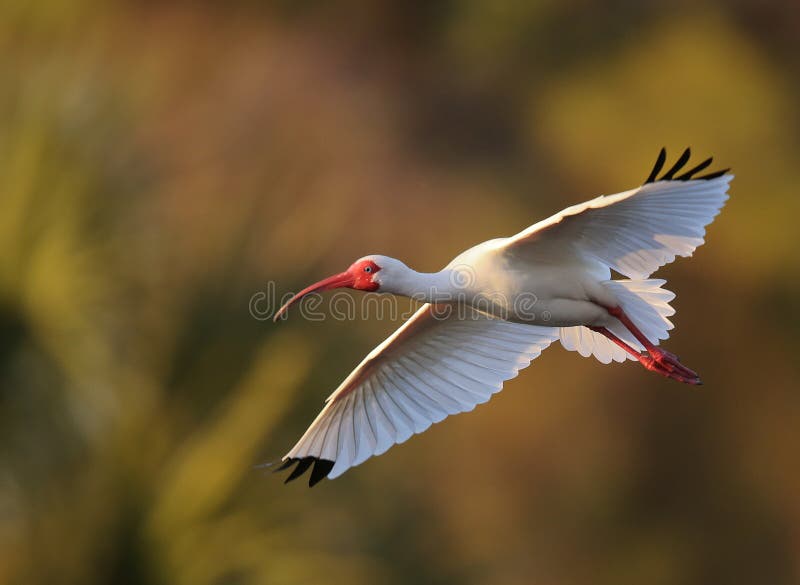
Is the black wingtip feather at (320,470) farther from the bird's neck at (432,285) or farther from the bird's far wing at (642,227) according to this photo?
the bird's far wing at (642,227)

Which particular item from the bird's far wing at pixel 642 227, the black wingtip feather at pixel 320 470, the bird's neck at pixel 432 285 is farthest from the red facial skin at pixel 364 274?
the black wingtip feather at pixel 320 470

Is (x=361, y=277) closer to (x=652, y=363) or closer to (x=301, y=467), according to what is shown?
(x=301, y=467)

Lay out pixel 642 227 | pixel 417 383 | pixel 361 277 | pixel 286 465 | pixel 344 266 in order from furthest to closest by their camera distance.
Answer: pixel 344 266 < pixel 417 383 < pixel 286 465 < pixel 361 277 < pixel 642 227

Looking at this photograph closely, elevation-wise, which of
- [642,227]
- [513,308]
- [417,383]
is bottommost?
[417,383]

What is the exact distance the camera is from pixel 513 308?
18.1ft

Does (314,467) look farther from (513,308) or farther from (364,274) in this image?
(513,308)

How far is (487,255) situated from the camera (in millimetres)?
5488

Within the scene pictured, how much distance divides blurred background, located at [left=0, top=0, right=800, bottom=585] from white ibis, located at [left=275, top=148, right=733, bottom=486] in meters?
0.37

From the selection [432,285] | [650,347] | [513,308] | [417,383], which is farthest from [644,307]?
[417,383]

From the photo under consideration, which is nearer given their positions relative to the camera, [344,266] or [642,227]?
[642,227]

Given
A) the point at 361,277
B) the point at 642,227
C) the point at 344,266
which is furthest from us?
the point at 344,266

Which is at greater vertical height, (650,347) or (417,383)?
(650,347)

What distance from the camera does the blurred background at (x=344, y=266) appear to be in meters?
6.18

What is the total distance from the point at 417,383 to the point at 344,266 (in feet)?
22.9
